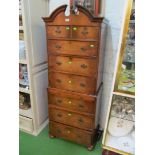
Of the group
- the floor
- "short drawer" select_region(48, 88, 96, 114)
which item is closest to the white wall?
"short drawer" select_region(48, 88, 96, 114)

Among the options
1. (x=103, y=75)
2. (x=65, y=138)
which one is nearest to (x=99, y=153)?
(x=65, y=138)

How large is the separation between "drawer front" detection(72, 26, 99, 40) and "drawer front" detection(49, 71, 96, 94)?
425 mm

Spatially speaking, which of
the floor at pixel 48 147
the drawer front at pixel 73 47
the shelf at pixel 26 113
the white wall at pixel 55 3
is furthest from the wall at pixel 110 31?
the shelf at pixel 26 113

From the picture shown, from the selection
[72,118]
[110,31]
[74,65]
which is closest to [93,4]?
[110,31]

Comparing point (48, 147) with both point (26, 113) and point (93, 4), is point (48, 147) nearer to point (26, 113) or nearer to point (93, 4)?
point (26, 113)

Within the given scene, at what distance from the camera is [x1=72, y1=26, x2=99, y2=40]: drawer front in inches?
56.0

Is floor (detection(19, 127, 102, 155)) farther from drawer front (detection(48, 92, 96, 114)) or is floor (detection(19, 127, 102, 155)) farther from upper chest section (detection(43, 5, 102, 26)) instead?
upper chest section (detection(43, 5, 102, 26))

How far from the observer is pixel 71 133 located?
1.90 m

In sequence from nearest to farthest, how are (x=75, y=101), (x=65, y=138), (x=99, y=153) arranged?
(x=75, y=101), (x=99, y=153), (x=65, y=138)
